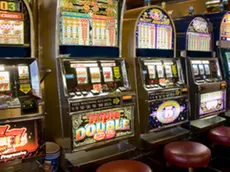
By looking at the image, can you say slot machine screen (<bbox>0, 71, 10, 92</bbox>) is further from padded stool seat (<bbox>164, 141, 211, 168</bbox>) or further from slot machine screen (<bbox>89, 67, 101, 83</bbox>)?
padded stool seat (<bbox>164, 141, 211, 168</bbox>)

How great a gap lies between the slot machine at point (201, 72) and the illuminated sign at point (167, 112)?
1.32 feet

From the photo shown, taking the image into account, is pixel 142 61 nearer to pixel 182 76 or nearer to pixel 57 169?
pixel 182 76

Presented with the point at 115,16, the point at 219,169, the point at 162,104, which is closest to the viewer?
the point at 115,16

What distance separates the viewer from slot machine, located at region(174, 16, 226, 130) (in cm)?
418

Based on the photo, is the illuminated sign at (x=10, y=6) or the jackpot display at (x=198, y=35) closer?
the illuminated sign at (x=10, y=6)

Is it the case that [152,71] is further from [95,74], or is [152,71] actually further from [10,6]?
[10,6]

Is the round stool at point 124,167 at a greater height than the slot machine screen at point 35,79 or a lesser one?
lesser

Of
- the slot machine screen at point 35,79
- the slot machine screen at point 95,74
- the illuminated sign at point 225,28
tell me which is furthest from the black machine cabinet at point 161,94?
the illuminated sign at point 225,28

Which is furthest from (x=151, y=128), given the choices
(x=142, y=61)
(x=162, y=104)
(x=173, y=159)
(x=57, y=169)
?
(x=57, y=169)

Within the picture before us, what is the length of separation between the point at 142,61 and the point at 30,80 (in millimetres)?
1499

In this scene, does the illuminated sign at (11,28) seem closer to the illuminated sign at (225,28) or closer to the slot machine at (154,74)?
the slot machine at (154,74)

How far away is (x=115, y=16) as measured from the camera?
10.8 ft

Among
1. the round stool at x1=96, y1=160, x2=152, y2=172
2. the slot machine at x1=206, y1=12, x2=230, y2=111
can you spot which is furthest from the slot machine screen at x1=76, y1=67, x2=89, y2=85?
the slot machine at x1=206, y1=12, x2=230, y2=111

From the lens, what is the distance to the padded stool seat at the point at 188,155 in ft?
9.41
